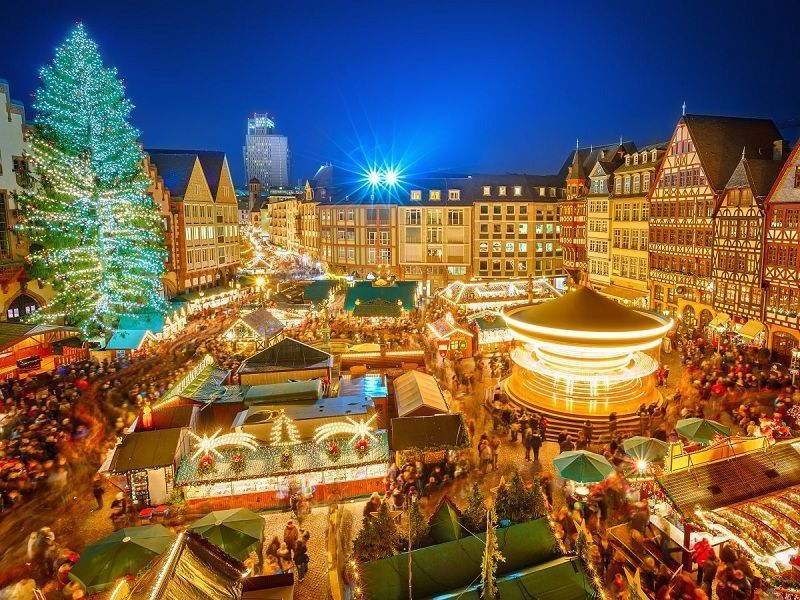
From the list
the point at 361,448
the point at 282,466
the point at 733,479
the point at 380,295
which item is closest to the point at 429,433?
the point at 361,448

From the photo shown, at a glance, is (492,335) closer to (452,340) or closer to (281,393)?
(452,340)

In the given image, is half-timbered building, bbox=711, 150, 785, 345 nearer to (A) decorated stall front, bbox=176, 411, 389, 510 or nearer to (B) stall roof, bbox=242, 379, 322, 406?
(B) stall roof, bbox=242, 379, 322, 406

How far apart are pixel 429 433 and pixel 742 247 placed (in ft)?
71.1

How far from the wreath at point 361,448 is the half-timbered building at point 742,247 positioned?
21419mm

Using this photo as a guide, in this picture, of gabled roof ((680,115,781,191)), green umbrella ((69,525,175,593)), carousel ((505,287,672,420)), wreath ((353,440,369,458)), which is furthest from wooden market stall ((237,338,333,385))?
gabled roof ((680,115,781,191))

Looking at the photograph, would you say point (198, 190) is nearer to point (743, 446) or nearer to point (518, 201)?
point (518, 201)

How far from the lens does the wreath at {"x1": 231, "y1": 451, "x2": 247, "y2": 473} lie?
13.1 meters

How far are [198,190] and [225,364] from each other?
81.8 ft

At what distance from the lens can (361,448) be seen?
13.8 m

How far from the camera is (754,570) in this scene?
9.91m

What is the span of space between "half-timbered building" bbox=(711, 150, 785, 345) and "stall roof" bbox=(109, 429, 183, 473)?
25.5 m

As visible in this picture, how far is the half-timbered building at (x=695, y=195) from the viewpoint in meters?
30.4

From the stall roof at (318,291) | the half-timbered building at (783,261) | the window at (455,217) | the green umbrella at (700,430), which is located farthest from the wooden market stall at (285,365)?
the window at (455,217)

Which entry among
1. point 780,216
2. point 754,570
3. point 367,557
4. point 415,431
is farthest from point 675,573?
point 780,216
